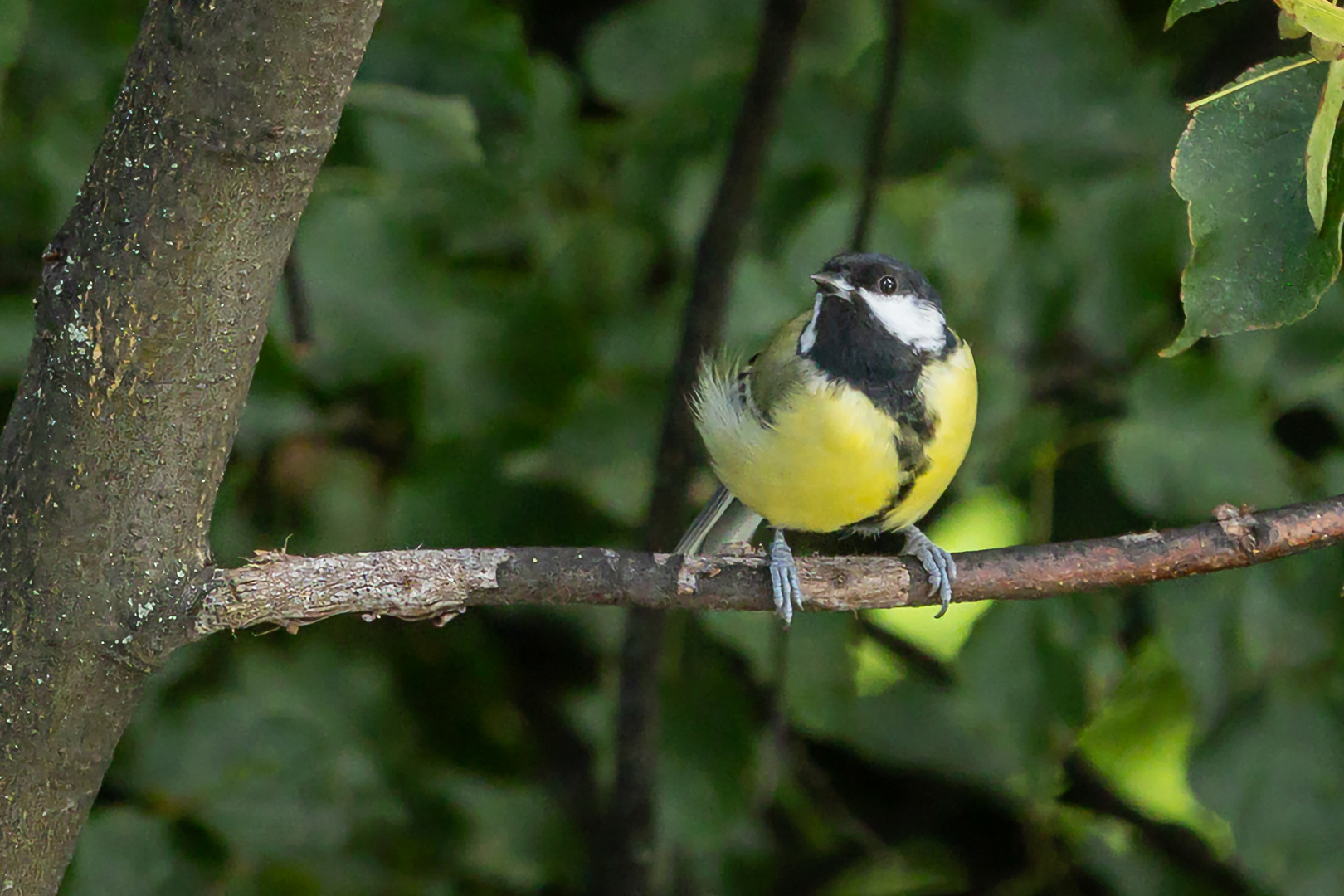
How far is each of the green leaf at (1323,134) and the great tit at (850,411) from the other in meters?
0.59

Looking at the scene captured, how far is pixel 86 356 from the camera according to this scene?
2.66 ft

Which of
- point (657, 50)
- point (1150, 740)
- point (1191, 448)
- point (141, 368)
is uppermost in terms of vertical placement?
point (141, 368)

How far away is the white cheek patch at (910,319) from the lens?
1.50 m

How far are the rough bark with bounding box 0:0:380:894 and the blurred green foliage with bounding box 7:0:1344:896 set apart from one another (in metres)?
0.72

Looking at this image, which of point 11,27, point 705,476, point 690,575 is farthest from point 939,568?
point 11,27

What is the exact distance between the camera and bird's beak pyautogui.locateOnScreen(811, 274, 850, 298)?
1.51 meters

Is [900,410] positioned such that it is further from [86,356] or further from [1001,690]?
[86,356]

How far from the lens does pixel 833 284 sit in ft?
4.95

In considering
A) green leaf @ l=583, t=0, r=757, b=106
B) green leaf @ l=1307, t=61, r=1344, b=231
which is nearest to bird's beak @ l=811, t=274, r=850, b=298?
green leaf @ l=583, t=0, r=757, b=106

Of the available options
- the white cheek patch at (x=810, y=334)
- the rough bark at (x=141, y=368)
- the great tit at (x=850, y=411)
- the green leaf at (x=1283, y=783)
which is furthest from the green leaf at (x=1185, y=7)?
the green leaf at (x=1283, y=783)

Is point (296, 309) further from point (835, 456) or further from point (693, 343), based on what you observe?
point (835, 456)

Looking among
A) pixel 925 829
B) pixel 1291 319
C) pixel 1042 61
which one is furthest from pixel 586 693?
pixel 1291 319

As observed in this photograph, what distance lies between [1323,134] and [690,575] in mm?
541

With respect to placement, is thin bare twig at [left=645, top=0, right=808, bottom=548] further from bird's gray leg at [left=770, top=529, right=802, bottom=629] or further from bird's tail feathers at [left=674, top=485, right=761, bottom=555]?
bird's gray leg at [left=770, top=529, right=802, bottom=629]
